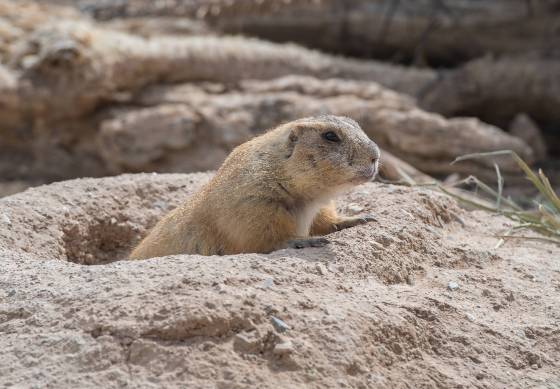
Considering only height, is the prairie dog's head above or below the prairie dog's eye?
below

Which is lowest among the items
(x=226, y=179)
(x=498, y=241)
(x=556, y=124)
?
(x=556, y=124)

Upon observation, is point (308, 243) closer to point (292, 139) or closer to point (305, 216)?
point (305, 216)

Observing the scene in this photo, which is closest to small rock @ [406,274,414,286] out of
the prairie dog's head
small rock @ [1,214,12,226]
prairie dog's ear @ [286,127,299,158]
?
the prairie dog's head

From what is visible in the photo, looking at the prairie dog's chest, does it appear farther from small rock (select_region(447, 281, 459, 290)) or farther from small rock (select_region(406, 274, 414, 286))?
small rock (select_region(447, 281, 459, 290))

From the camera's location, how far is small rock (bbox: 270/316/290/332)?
388cm

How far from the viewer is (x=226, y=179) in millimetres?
5277

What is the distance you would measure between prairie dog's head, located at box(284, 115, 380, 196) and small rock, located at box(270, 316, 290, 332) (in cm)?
136

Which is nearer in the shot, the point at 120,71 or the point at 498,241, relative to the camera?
the point at 498,241

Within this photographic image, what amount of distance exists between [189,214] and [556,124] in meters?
8.76

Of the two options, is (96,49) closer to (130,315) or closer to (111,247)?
(111,247)

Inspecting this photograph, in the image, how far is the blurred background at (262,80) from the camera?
1113cm

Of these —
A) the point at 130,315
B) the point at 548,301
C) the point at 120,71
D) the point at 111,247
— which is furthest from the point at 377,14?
the point at 130,315

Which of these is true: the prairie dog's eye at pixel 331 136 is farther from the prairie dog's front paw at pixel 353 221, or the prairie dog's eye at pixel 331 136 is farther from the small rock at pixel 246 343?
the small rock at pixel 246 343

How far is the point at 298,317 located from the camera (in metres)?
3.96
